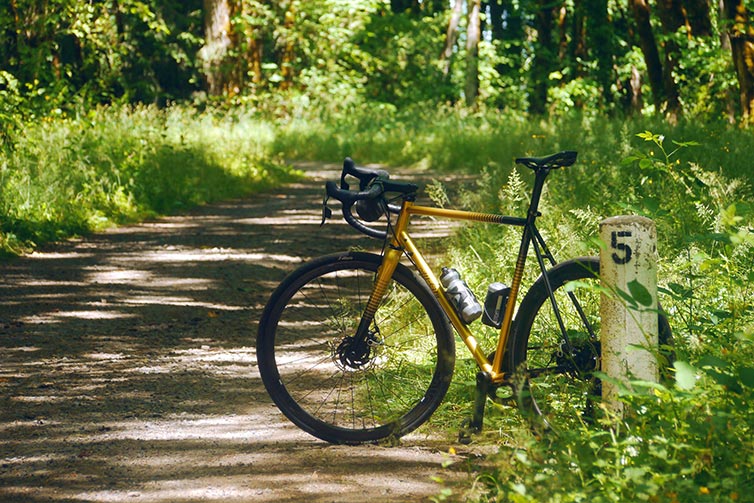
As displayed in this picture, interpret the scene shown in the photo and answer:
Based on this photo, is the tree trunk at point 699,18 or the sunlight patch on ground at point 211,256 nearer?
the sunlight patch on ground at point 211,256

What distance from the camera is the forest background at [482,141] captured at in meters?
3.77

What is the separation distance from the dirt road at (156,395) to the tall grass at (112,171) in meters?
0.56

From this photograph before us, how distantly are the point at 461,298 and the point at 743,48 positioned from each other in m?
10.7

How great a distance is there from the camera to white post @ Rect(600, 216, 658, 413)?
4.29 metres

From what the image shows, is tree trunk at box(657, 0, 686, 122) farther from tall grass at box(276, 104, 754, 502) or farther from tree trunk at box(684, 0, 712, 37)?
tall grass at box(276, 104, 754, 502)

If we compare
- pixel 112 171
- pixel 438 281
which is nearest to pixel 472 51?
pixel 112 171

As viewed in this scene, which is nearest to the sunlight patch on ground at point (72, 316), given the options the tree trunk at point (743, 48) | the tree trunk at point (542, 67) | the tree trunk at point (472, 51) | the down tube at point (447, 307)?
the down tube at point (447, 307)

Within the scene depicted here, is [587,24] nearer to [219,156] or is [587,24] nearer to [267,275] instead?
[219,156]

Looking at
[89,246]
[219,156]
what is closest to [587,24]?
[219,156]

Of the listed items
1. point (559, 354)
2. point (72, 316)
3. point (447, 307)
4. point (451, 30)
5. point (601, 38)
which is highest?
point (451, 30)

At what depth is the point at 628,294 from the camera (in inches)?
168

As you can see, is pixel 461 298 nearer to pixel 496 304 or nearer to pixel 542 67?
pixel 496 304

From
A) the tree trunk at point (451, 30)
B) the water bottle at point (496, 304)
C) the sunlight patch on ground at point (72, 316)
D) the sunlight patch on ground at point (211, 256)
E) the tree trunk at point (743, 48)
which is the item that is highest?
the tree trunk at point (451, 30)

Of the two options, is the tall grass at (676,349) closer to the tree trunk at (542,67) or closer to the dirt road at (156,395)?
the dirt road at (156,395)
